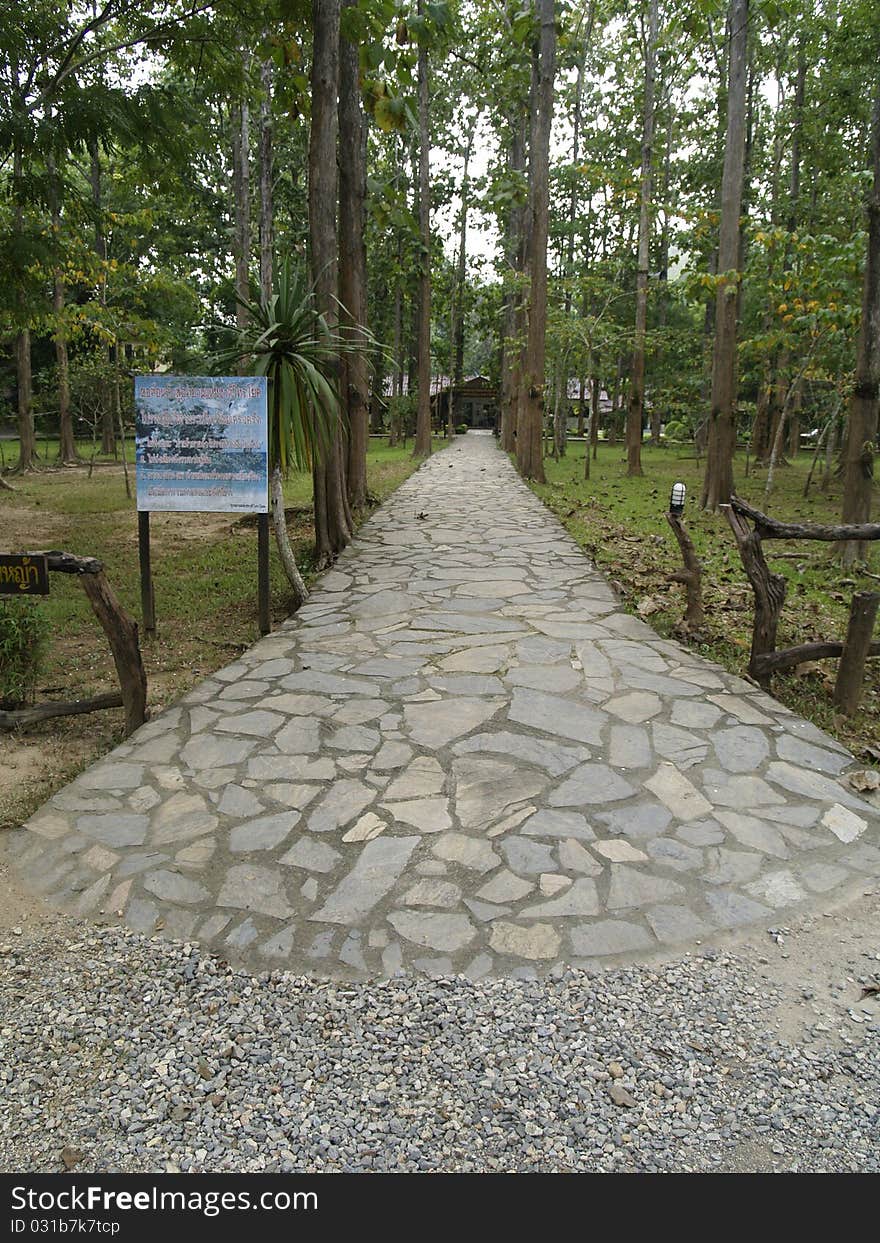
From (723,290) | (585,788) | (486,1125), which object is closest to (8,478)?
(723,290)

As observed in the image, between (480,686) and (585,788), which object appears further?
(480,686)

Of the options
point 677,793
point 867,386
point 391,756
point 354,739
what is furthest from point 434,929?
point 867,386

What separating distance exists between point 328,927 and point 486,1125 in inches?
35.2

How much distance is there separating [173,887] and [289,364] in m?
3.98

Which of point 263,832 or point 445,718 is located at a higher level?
point 445,718

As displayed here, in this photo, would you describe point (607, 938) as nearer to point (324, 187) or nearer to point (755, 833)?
point (755, 833)

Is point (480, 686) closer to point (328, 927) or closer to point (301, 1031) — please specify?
point (328, 927)

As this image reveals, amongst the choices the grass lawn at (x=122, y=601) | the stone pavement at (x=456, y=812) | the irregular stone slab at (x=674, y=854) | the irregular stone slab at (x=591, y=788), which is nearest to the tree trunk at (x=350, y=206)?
the grass lawn at (x=122, y=601)

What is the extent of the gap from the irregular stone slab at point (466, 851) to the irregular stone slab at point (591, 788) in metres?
0.45

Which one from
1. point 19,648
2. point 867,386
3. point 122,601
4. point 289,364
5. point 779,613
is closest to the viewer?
point 19,648

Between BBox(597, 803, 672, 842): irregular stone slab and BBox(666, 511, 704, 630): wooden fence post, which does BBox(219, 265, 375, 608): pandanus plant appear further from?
BBox(597, 803, 672, 842): irregular stone slab

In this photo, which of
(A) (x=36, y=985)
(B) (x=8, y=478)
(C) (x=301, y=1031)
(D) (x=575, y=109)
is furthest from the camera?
(D) (x=575, y=109)

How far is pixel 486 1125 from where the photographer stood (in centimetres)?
188

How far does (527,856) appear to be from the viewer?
9.84 ft
